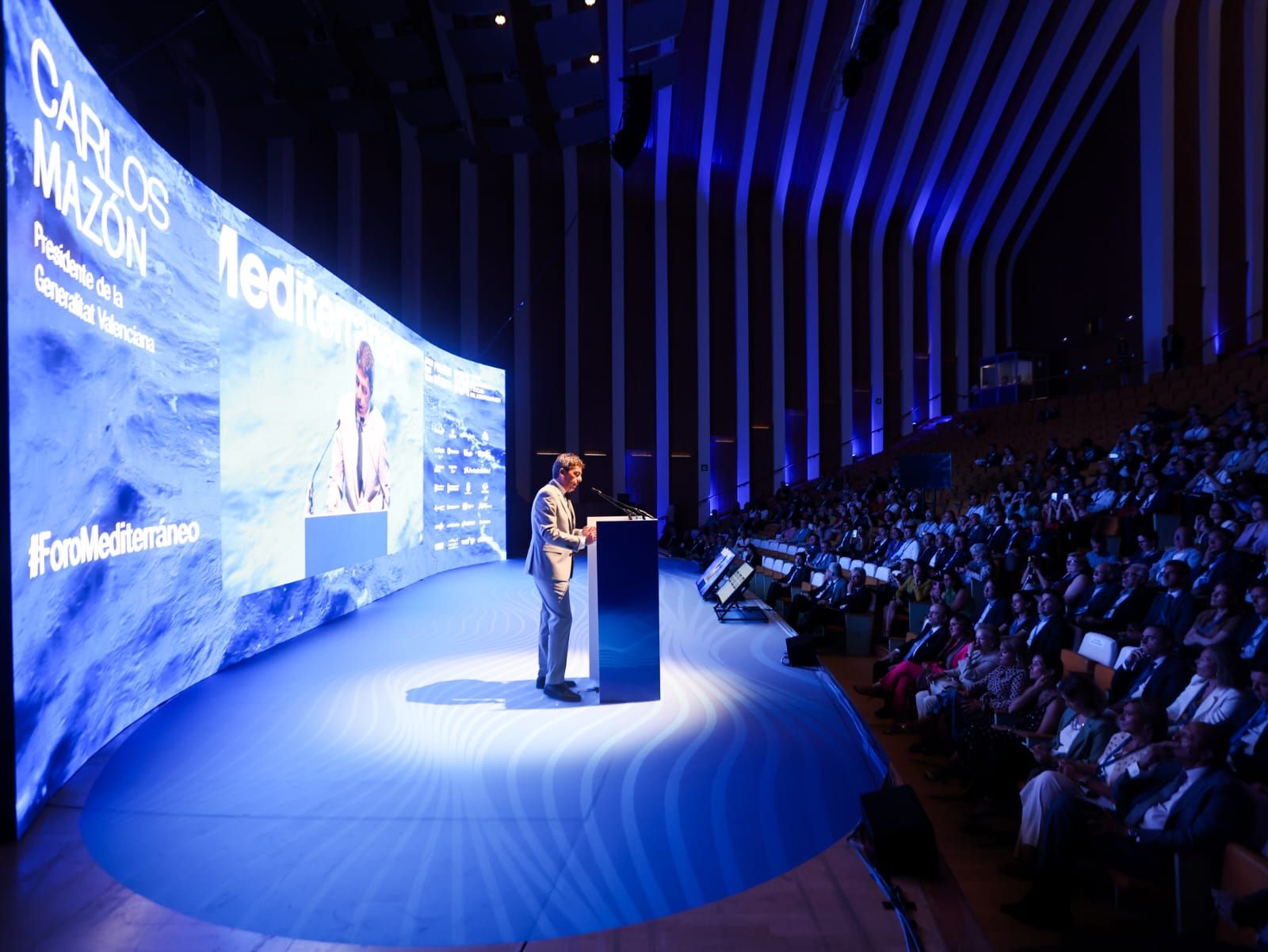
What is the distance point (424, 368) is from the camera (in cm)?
1061

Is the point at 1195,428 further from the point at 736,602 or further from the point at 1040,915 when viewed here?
the point at 1040,915

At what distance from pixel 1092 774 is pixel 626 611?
2625 millimetres

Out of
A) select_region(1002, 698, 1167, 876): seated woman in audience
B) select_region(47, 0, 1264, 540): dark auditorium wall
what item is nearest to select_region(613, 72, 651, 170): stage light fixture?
select_region(47, 0, 1264, 540): dark auditorium wall

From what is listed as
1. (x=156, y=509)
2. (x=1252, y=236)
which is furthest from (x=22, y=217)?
(x=1252, y=236)

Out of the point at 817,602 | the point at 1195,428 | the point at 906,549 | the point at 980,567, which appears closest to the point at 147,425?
the point at 817,602

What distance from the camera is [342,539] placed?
755cm

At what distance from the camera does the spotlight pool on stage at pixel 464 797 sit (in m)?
2.56

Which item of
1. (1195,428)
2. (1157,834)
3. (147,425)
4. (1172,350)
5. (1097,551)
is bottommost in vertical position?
(1157,834)

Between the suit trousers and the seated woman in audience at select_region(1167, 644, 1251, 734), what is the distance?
3.28 m

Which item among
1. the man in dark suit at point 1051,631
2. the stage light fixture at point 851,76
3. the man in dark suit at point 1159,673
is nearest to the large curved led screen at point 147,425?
the man in dark suit at point 1159,673

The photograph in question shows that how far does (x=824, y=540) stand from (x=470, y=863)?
9.59 m

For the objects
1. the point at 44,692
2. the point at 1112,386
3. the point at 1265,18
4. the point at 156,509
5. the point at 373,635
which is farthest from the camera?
the point at 1112,386

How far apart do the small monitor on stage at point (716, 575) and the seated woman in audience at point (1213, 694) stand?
550 centimetres

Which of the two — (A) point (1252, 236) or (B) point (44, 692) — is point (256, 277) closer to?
(B) point (44, 692)
